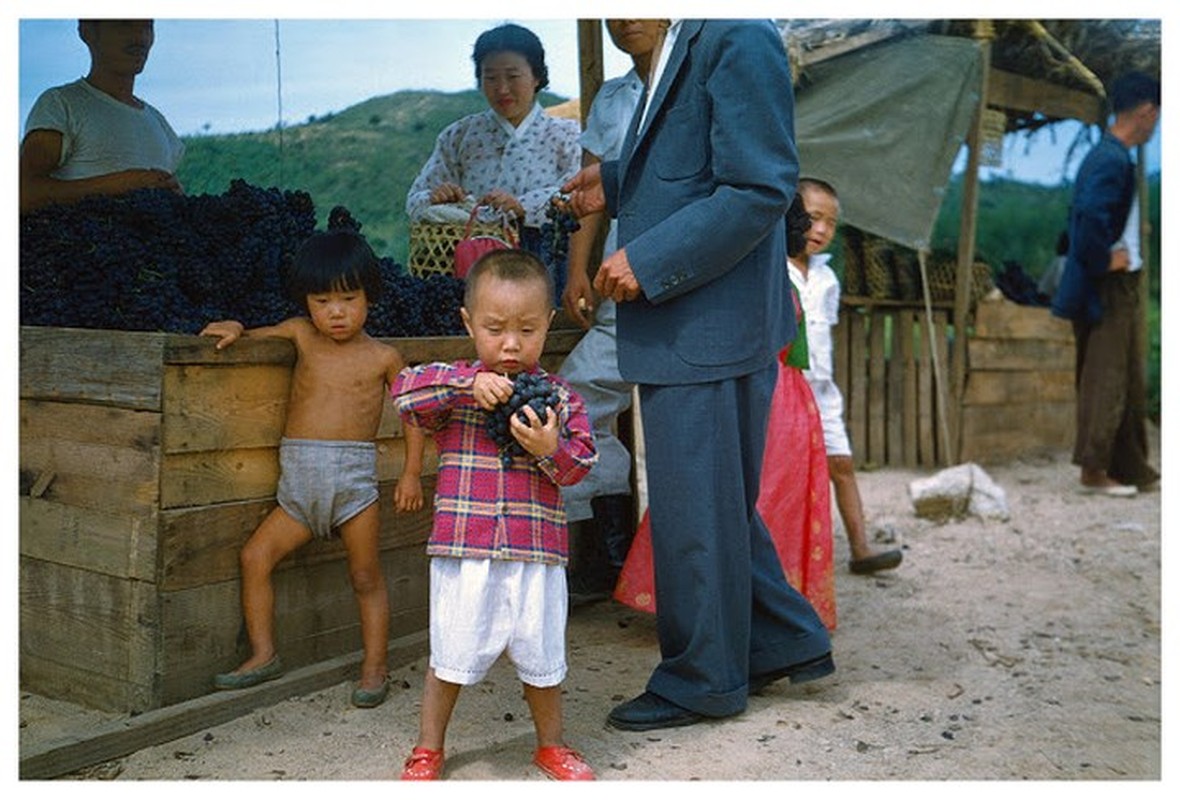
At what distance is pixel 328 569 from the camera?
333 centimetres

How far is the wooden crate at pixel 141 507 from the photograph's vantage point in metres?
2.90

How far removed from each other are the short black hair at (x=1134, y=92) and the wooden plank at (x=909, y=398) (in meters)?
1.79

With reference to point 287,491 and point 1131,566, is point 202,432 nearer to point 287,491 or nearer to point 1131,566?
point 287,491

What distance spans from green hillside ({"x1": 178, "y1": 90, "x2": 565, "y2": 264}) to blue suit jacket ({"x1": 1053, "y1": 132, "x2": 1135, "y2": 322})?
387 cm

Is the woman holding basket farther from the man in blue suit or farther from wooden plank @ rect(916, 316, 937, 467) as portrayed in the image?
wooden plank @ rect(916, 316, 937, 467)

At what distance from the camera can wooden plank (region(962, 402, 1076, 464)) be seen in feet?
26.3

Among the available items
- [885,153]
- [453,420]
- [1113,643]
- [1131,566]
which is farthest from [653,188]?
[885,153]

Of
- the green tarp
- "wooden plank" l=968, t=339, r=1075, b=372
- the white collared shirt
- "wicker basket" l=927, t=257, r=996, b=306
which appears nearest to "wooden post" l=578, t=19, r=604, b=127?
the white collared shirt

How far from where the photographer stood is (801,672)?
11.0 feet

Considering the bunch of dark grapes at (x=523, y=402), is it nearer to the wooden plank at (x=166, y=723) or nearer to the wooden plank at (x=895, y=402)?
the wooden plank at (x=166, y=723)

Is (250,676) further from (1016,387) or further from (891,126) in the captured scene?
(1016,387)

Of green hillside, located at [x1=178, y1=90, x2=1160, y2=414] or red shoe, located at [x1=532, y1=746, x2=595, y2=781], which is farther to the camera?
green hillside, located at [x1=178, y1=90, x2=1160, y2=414]

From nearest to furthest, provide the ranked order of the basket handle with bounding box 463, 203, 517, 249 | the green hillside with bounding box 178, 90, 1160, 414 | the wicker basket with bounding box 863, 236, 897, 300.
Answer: the green hillside with bounding box 178, 90, 1160, 414 → the basket handle with bounding box 463, 203, 517, 249 → the wicker basket with bounding box 863, 236, 897, 300
